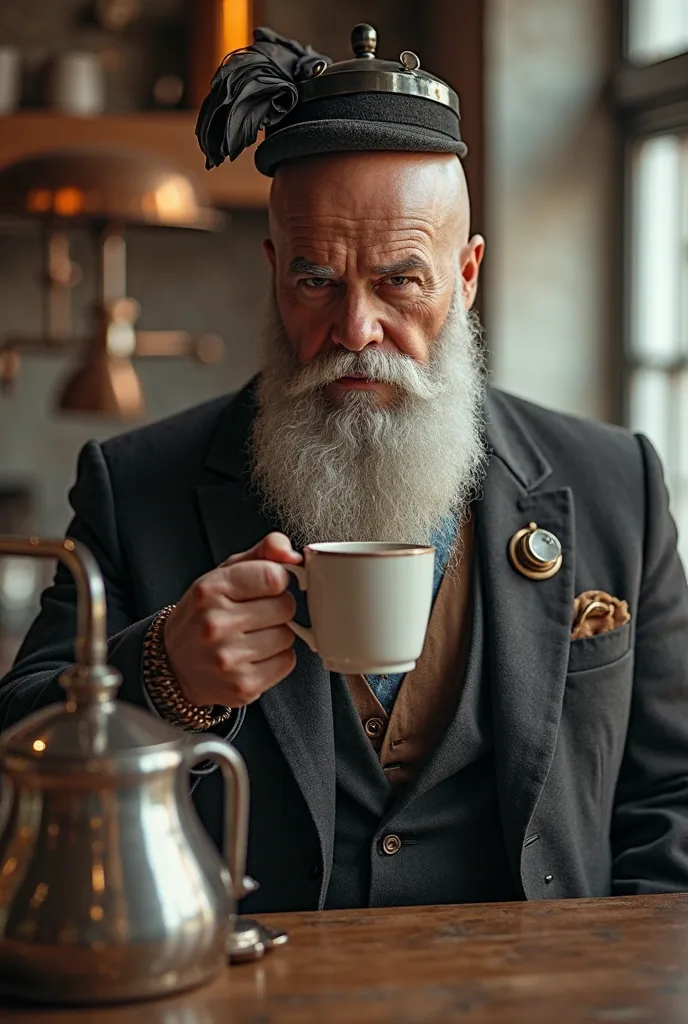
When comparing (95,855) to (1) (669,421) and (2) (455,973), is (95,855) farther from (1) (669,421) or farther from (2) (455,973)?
→ (1) (669,421)

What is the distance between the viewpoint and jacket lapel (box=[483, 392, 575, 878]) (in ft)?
5.11

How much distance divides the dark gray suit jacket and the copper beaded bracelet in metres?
0.25

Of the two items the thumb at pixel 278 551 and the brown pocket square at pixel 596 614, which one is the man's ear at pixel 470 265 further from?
the thumb at pixel 278 551

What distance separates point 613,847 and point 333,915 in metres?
0.75

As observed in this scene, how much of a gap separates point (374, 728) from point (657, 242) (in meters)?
2.75

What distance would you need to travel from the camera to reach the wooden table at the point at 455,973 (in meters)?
0.89

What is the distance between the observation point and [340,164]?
1.57 m

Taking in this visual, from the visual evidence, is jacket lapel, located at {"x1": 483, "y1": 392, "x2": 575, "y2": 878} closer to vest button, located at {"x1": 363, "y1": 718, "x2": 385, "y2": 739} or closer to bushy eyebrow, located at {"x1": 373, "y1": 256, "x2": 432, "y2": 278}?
vest button, located at {"x1": 363, "y1": 718, "x2": 385, "y2": 739}

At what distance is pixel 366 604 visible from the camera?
3.38 ft

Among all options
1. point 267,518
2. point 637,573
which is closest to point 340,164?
point 267,518

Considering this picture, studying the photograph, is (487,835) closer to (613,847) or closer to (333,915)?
(613,847)

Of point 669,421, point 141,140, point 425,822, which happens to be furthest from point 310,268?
point 141,140

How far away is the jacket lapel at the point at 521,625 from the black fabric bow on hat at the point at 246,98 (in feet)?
1.58

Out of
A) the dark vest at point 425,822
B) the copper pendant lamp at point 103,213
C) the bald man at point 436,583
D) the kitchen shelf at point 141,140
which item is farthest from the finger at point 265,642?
the kitchen shelf at point 141,140
